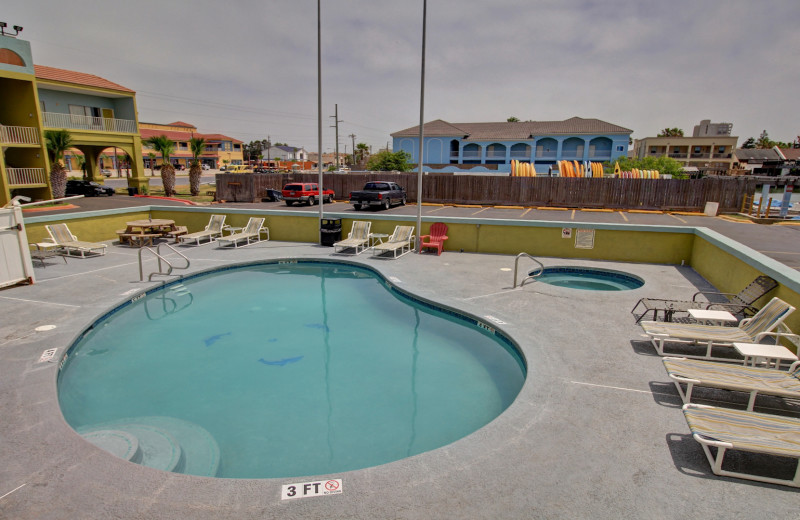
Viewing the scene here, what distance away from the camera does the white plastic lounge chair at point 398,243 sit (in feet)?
50.4

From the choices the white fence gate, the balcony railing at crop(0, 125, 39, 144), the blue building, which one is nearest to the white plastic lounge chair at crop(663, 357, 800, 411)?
the white fence gate

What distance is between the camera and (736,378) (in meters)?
5.57

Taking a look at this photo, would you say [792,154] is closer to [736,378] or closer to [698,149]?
[698,149]

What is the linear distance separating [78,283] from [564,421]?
12566 mm

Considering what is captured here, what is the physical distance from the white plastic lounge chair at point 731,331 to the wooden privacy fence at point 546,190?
23868 millimetres

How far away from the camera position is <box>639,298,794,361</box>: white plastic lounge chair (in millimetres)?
6789

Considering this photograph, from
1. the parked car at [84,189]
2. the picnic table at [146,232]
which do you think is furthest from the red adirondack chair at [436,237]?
the parked car at [84,189]

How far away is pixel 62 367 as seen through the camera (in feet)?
24.7

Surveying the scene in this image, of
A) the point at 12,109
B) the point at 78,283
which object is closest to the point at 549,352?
the point at 78,283

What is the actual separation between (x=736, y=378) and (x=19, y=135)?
33.4 metres

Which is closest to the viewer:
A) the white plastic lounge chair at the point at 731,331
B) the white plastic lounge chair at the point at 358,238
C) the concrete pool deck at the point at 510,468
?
the concrete pool deck at the point at 510,468

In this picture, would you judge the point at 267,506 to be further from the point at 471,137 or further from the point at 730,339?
the point at 471,137

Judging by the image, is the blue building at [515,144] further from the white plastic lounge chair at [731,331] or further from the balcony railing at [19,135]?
the white plastic lounge chair at [731,331]

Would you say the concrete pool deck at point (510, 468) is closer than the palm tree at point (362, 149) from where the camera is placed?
Yes
